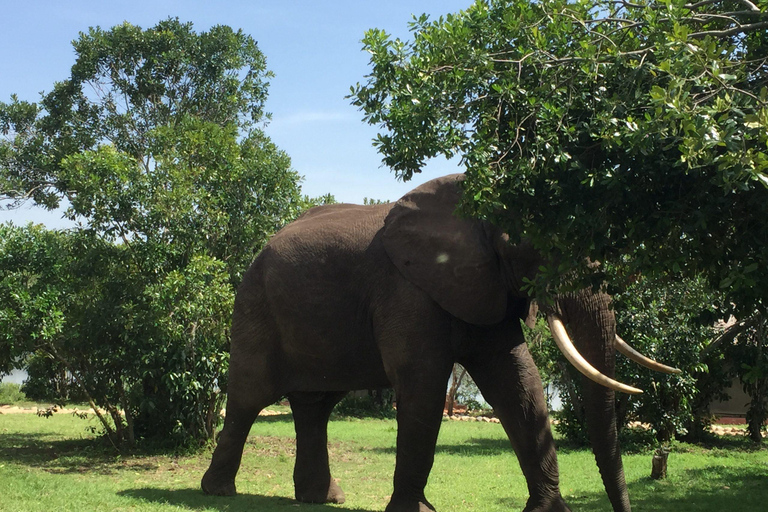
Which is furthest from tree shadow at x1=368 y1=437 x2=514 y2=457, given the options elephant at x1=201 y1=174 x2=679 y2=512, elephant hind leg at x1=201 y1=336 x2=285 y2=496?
elephant hind leg at x1=201 y1=336 x2=285 y2=496

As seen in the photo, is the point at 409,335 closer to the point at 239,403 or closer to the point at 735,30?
the point at 239,403

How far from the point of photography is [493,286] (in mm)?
8555

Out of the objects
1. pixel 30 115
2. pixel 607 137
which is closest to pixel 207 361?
pixel 607 137

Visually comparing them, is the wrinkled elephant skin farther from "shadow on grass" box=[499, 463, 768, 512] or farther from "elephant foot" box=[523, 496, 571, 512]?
"shadow on grass" box=[499, 463, 768, 512]

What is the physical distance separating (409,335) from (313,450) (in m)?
2.74

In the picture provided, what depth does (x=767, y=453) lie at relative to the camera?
55.7 ft

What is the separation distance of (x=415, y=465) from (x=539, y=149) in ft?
12.5

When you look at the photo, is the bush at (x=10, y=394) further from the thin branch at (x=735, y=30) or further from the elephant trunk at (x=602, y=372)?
the thin branch at (x=735, y=30)

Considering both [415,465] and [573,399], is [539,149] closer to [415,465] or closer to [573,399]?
[415,465]

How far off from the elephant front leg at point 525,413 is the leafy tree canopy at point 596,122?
211cm

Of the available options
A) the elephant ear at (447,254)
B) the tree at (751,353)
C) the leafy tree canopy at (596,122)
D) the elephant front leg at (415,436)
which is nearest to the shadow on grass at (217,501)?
the elephant front leg at (415,436)

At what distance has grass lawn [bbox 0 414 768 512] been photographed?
996 cm

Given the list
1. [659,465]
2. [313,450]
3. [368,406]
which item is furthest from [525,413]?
[368,406]

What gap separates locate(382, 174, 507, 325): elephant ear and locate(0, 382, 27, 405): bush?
23.7 m
